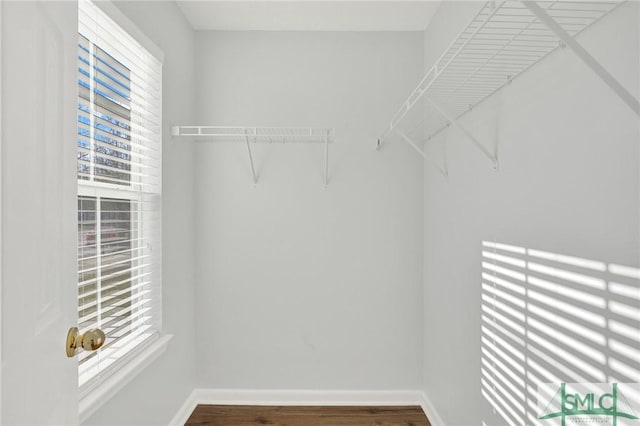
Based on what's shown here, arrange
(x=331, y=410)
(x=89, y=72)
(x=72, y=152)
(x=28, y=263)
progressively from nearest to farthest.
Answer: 1. (x=28, y=263)
2. (x=72, y=152)
3. (x=89, y=72)
4. (x=331, y=410)

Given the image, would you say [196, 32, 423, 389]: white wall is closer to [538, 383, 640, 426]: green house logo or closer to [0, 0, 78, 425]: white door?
[538, 383, 640, 426]: green house logo

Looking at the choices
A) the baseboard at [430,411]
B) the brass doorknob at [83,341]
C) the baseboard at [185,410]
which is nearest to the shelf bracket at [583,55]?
the brass doorknob at [83,341]

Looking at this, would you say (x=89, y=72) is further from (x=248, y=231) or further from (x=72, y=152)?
(x=248, y=231)

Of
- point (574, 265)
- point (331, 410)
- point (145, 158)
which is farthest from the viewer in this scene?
point (331, 410)

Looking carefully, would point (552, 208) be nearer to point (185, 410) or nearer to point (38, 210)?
point (38, 210)

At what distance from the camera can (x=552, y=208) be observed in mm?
1144

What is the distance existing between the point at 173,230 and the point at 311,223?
823 mm

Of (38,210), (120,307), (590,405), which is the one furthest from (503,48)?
(120,307)

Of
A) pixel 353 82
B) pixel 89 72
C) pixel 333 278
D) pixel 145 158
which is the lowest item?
pixel 333 278

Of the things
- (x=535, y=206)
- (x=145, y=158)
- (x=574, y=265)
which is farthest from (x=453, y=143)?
(x=145, y=158)

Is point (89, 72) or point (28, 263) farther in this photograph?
point (89, 72)

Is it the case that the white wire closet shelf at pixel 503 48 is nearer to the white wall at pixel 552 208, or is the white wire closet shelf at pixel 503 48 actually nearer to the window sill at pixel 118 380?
Answer: the white wall at pixel 552 208

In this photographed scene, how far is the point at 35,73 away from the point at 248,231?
176 cm

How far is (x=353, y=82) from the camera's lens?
95.5 inches
